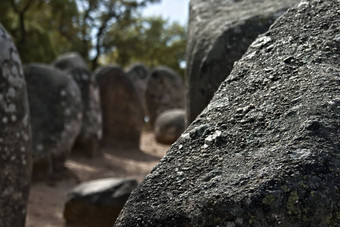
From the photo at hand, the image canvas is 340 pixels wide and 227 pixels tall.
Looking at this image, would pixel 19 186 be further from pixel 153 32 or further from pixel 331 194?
pixel 153 32

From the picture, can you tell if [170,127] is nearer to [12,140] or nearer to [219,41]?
[219,41]

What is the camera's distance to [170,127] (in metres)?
14.6

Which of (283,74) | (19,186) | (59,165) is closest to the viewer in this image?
(283,74)

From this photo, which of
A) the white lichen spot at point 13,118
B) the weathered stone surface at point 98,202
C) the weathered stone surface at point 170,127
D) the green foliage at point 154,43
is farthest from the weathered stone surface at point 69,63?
the green foliage at point 154,43

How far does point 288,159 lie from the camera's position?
144cm

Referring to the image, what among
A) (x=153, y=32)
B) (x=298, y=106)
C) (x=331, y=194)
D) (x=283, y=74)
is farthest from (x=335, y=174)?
(x=153, y=32)

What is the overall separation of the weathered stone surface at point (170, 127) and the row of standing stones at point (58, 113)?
76mm

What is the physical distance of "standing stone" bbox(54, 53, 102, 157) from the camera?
11.0 meters

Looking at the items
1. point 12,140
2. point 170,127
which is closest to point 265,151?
point 12,140

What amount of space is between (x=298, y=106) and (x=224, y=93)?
27 cm

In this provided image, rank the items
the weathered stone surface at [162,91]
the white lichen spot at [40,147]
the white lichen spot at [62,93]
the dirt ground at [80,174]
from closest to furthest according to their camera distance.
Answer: the dirt ground at [80,174]
the white lichen spot at [40,147]
the white lichen spot at [62,93]
the weathered stone surface at [162,91]

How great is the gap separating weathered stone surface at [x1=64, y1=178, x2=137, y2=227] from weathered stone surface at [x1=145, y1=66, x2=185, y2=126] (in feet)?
38.0

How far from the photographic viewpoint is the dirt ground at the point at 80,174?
6.97 meters

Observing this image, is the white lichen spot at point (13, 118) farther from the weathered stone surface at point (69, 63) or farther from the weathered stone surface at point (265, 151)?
the weathered stone surface at point (69, 63)
